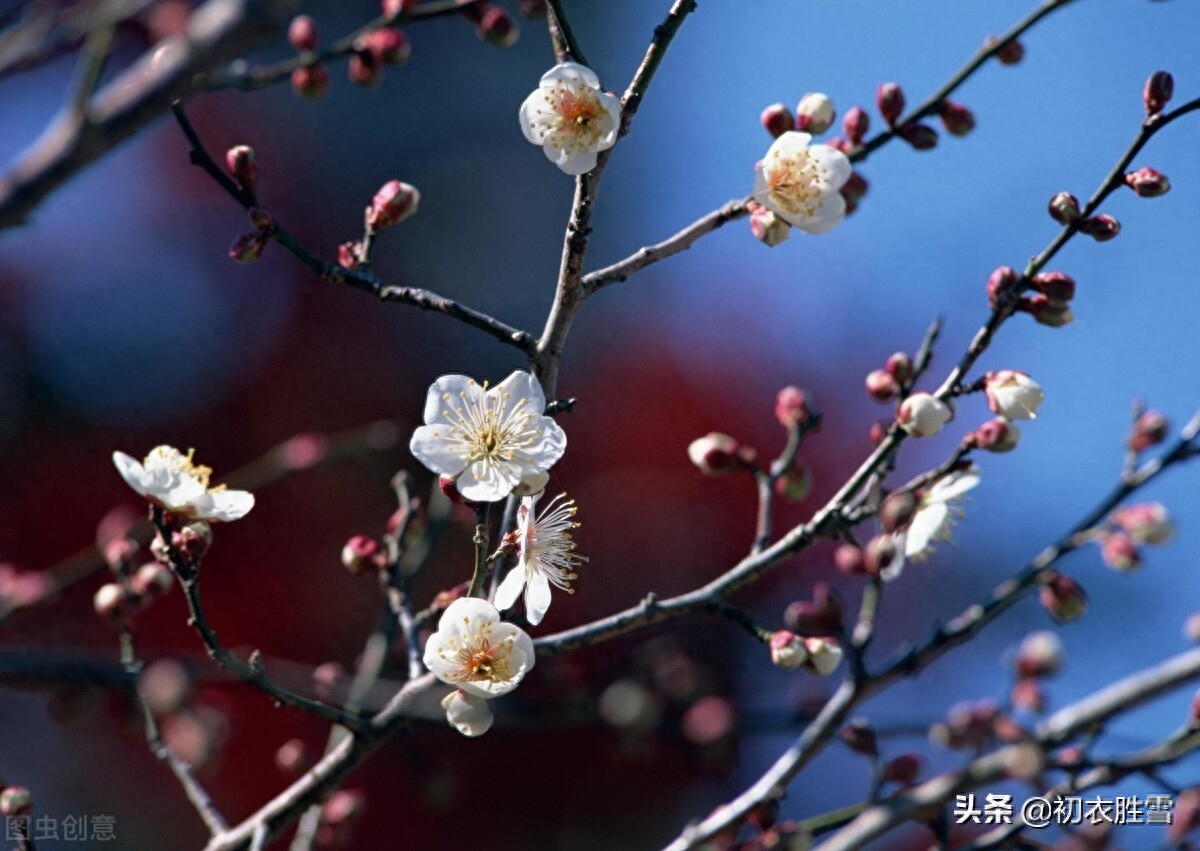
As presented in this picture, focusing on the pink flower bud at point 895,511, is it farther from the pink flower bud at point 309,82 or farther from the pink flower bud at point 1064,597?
the pink flower bud at point 309,82

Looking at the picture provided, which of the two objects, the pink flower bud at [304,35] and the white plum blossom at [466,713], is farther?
the pink flower bud at [304,35]

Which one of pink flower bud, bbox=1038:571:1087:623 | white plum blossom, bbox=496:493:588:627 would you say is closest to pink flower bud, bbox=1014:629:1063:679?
pink flower bud, bbox=1038:571:1087:623

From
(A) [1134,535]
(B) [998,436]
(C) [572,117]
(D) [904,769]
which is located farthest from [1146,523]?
(C) [572,117]

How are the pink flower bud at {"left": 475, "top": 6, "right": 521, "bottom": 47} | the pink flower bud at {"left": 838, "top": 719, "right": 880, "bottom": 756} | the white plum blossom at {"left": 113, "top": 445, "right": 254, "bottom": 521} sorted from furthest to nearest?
the pink flower bud at {"left": 475, "top": 6, "right": 521, "bottom": 47} → the pink flower bud at {"left": 838, "top": 719, "right": 880, "bottom": 756} → the white plum blossom at {"left": 113, "top": 445, "right": 254, "bottom": 521}

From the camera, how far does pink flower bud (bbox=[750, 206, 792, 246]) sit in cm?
123

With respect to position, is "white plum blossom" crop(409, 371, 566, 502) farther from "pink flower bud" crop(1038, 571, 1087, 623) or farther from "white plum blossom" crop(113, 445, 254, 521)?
"pink flower bud" crop(1038, 571, 1087, 623)

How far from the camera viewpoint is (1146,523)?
136 cm

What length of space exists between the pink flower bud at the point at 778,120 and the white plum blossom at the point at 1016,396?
1.28 feet

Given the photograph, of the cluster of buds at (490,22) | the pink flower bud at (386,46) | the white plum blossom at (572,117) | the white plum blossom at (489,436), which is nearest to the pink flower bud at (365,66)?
the pink flower bud at (386,46)

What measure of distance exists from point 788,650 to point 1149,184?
2.11ft

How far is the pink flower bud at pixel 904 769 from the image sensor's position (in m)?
1.36

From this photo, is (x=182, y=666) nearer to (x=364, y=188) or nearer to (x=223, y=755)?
(x=223, y=755)

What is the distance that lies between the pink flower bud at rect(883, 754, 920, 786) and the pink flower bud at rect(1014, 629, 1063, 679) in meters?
0.16

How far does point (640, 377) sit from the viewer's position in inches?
173
